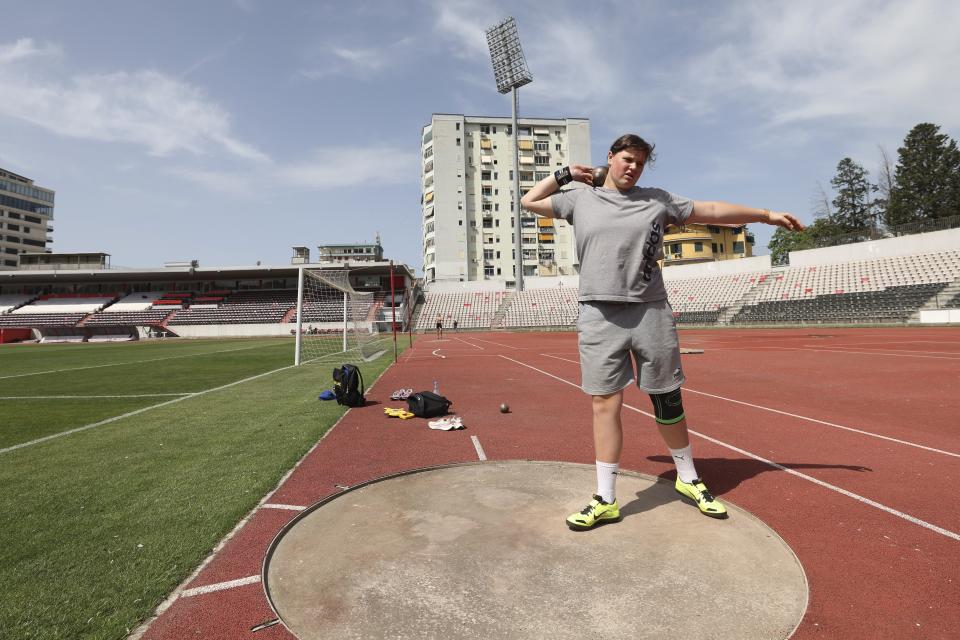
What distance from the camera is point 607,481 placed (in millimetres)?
2840

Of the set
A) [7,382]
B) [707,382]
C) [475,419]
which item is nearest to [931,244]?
[707,382]

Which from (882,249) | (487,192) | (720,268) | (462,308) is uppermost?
(487,192)

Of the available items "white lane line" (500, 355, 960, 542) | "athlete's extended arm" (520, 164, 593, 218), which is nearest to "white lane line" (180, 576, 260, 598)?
"athlete's extended arm" (520, 164, 593, 218)

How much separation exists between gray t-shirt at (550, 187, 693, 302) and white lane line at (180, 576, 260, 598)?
2.34 meters

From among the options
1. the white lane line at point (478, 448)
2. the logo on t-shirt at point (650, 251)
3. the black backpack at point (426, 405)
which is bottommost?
the white lane line at point (478, 448)

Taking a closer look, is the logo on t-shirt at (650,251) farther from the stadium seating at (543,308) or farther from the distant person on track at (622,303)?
the stadium seating at (543,308)

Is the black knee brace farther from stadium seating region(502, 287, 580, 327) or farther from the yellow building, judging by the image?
the yellow building

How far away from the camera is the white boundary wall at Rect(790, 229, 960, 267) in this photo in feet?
107

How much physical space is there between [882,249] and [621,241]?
44.8 m

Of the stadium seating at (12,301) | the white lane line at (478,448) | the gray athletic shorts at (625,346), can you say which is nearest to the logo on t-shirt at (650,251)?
the gray athletic shorts at (625,346)

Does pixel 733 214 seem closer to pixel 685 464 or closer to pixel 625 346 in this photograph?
pixel 625 346

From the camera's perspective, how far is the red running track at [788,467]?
6.62 feet

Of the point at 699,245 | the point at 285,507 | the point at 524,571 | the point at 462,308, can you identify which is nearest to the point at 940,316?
the point at 462,308

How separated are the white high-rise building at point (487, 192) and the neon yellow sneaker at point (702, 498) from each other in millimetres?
62210
